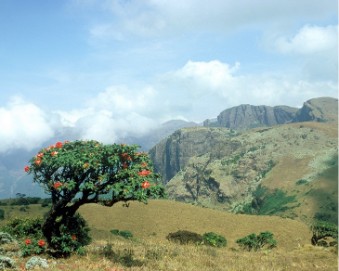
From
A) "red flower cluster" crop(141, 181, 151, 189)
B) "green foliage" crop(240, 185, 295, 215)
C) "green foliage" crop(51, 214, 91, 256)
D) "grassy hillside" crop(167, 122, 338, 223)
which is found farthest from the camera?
"green foliage" crop(240, 185, 295, 215)

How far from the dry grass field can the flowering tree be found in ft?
4.88

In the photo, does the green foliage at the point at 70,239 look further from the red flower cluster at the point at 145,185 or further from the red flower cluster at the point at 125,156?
the red flower cluster at the point at 145,185

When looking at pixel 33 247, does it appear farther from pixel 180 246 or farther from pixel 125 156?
pixel 180 246

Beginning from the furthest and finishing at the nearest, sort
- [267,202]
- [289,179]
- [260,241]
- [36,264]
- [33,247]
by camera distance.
→ [289,179]
[267,202]
[260,241]
[33,247]
[36,264]

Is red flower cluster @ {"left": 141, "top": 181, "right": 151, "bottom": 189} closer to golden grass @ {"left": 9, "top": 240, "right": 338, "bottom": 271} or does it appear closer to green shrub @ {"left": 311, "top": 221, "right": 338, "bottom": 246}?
golden grass @ {"left": 9, "top": 240, "right": 338, "bottom": 271}

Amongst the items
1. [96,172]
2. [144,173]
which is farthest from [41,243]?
[144,173]

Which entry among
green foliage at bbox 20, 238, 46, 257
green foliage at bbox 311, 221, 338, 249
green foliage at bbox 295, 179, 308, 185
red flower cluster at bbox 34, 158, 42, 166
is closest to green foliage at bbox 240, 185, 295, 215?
green foliage at bbox 295, 179, 308, 185

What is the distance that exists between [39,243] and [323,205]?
402ft

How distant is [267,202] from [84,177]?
488ft

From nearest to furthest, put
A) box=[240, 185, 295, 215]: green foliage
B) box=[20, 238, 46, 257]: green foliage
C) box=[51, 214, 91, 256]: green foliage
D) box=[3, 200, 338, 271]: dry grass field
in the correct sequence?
1. box=[3, 200, 338, 271]: dry grass field
2. box=[51, 214, 91, 256]: green foliage
3. box=[20, 238, 46, 257]: green foliage
4. box=[240, 185, 295, 215]: green foliage

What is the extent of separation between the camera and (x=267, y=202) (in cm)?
15725

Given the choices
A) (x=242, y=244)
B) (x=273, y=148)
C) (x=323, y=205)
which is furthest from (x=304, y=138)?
(x=242, y=244)

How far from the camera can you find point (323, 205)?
127 meters

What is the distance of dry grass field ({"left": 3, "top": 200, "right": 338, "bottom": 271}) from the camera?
53.7 feet
